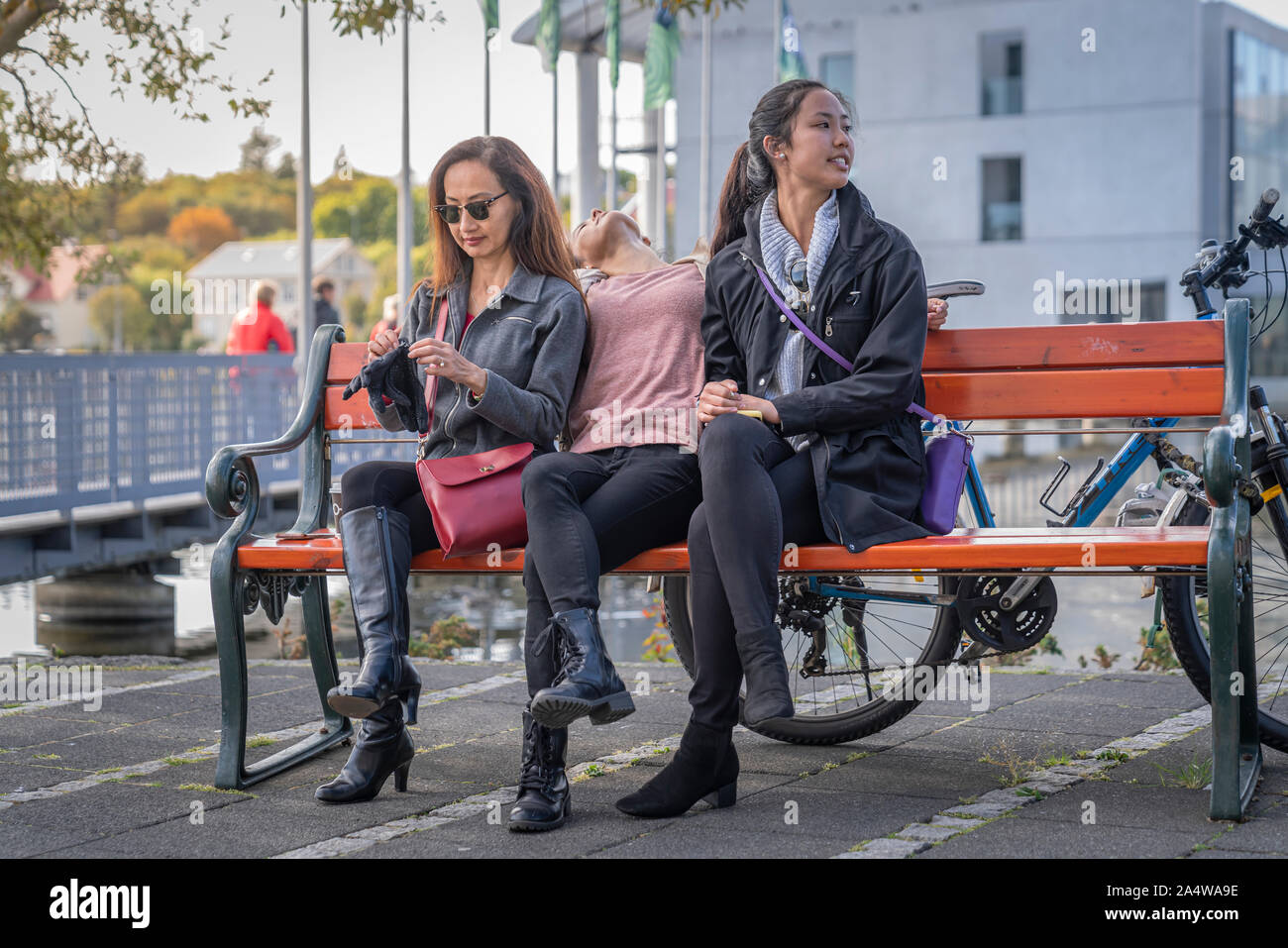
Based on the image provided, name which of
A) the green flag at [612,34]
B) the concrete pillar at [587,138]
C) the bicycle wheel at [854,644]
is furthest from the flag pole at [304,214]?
the bicycle wheel at [854,644]

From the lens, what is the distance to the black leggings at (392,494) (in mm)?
4039

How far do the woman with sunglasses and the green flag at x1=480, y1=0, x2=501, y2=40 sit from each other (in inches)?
A: 752

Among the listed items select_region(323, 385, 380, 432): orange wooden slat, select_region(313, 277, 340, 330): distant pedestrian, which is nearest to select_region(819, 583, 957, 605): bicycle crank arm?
select_region(323, 385, 380, 432): orange wooden slat

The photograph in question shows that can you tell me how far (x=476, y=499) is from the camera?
3.98 metres

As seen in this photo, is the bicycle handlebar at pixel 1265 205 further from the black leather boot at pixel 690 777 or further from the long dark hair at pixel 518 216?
the black leather boot at pixel 690 777

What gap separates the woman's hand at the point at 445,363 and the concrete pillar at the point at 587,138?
21.4 meters

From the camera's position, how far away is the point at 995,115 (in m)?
31.2

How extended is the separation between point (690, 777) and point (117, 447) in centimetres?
1050

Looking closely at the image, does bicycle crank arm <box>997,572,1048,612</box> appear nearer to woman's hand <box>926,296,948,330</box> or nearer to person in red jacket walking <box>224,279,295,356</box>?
woman's hand <box>926,296,948,330</box>

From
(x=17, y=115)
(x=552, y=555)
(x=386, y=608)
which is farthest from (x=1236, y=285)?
(x=17, y=115)

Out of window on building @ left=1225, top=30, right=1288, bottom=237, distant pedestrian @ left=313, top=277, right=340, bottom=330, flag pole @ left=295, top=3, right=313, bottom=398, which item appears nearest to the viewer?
distant pedestrian @ left=313, top=277, right=340, bottom=330

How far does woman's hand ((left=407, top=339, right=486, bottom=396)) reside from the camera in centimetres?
389

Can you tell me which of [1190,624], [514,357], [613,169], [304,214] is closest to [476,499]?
[514,357]
